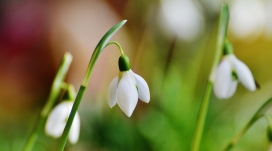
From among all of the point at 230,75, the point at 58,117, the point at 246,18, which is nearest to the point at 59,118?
the point at 58,117

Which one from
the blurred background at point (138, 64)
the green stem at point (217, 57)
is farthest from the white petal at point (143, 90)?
the blurred background at point (138, 64)

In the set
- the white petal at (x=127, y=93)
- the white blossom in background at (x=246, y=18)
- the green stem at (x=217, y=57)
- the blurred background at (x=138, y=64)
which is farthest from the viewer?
the white blossom in background at (x=246, y=18)

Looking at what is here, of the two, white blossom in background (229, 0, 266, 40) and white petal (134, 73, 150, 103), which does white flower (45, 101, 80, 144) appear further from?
white blossom in background (229, 0, 266, 40)

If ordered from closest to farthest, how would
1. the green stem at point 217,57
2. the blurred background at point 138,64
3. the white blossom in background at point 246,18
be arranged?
the green stem at point 217,57, the blurred background at point 138,64, the white blossom in background at point 246,18

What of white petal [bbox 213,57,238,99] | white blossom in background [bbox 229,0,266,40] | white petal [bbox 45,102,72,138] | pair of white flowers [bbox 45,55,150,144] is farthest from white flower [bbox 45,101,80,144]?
white blossom in background [bbox 229,0,266,40]

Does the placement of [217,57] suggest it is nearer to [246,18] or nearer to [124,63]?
[124,63]

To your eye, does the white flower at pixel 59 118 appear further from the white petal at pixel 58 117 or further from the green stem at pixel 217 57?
the green stem at pixel 217 57

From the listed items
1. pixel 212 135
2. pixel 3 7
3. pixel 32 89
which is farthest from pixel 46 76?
pixel 212 135
